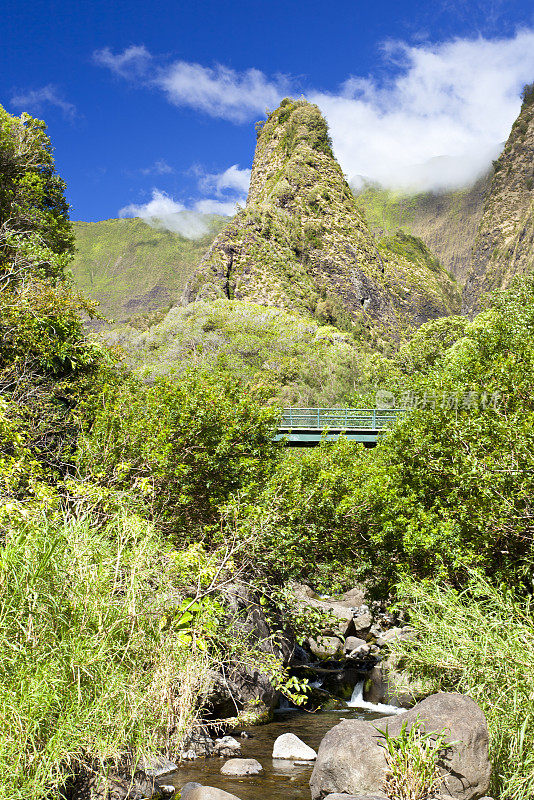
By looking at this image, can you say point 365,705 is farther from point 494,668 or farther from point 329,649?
point 494,668

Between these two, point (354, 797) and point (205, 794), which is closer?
point (354, 797)

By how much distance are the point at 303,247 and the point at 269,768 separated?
9512cm

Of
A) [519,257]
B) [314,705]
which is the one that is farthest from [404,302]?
[314,705]

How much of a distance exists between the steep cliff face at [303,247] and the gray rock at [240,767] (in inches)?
2978

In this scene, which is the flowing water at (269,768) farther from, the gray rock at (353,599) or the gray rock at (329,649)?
the gray rock at (353,599)

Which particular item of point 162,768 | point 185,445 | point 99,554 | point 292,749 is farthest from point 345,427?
point 99,554

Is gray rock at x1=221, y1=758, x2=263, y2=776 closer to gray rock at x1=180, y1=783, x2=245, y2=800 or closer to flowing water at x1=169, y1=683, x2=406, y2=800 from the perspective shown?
flowing water at x1=169, y1=683, x2=406, y2=800

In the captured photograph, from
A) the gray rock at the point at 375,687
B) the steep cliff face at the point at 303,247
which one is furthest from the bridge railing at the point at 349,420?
the steep cliff face at the point at 303,247

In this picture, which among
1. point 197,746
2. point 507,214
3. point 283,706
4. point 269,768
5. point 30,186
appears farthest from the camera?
point 507,214

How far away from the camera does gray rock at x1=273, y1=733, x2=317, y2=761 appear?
34.0 feet

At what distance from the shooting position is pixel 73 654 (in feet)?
19.8

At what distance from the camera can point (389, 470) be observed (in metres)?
14.1

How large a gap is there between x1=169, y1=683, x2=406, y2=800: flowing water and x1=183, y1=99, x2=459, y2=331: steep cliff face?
7337 centimetres

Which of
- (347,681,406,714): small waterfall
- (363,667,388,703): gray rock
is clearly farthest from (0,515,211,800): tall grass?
(363,667,388,703): gray rock
